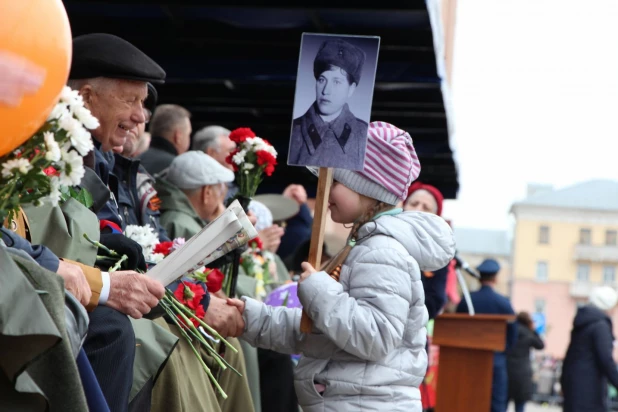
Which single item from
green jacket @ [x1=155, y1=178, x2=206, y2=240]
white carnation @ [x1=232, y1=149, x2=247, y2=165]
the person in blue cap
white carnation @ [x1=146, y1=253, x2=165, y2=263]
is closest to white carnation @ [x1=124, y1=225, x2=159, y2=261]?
white carnation @ [x1=146, y1=253, x2=165, y2=263]

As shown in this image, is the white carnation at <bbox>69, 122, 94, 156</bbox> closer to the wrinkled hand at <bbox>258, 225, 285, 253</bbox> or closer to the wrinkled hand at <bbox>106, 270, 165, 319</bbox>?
the wrinkled hand at <bbox>106, 270, 165, 319</bbox>

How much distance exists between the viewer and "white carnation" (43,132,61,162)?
9.17 ft

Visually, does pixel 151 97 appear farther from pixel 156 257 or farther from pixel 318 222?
pixel 318 222

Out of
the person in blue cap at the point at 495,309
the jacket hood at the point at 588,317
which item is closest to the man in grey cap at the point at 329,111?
the person in blue cap at the point at 495,309

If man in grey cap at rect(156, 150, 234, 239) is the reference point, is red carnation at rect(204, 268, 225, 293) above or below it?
below

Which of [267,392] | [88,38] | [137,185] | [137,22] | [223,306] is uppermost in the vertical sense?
[137,22]

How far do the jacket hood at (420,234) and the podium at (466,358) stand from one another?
15.1ft

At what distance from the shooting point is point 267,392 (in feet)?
21.4

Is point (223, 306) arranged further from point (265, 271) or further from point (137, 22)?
point (137, 22)

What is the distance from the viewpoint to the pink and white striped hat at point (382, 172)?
15.2ft

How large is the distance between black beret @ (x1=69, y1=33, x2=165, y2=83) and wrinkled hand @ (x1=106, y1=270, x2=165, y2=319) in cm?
112

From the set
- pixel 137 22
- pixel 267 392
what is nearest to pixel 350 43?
pixel 267 392

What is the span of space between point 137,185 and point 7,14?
305 centimetres

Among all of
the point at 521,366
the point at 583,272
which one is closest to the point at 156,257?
the point at 521,366
